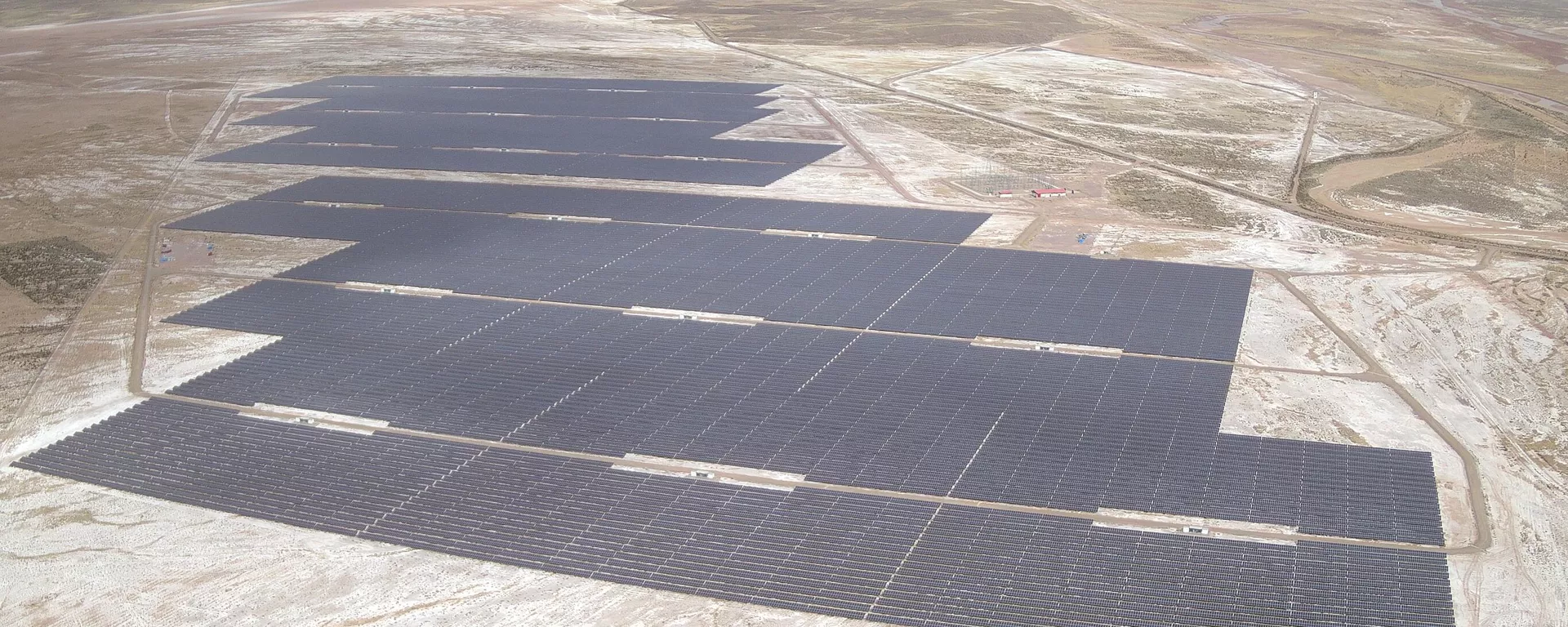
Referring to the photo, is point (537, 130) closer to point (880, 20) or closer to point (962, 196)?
point (962, 196)

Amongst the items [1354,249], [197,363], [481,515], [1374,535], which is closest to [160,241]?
[197,363]

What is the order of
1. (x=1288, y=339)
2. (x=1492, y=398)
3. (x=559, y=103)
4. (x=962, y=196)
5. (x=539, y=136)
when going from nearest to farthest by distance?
(x=1492, y=398), (x=1288, y=339), (x=962, y=196), (x=539, y=136), (x=559, y=103)

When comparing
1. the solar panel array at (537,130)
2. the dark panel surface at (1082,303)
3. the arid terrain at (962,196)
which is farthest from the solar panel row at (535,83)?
the dark panel surface at (1082,303)

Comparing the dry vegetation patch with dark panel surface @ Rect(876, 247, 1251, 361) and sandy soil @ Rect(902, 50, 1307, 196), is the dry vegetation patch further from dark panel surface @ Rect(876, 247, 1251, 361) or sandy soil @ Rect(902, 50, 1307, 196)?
dark panel surface @ Rect(876, 247, 1251, 361)

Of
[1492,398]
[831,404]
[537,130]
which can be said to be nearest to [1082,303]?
[831,404]

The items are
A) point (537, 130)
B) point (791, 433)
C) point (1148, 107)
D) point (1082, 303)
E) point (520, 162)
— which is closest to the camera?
point (791, 433)

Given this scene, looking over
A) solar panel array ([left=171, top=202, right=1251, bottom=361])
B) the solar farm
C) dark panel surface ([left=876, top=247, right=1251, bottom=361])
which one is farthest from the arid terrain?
solar panel array ([left=171, top=202, right=1251, bottom=361])

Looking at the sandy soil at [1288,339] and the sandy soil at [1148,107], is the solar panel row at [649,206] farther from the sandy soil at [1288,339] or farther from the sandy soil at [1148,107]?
the sandy soil at [1148,107]
